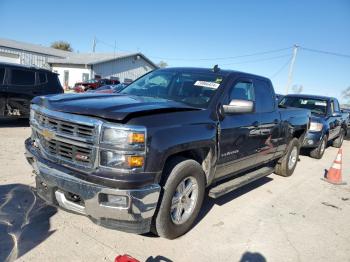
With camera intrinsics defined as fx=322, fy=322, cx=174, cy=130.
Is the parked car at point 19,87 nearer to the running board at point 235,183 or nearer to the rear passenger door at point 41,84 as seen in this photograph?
the rear passenger door at point 41,84

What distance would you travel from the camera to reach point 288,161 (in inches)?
275

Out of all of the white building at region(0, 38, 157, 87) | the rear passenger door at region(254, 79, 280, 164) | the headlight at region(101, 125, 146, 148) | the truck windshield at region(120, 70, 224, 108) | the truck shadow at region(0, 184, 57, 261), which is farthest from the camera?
the white building at region(0, 38, 157, 87)

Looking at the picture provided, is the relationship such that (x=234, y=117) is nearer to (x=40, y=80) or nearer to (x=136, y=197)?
(x=136, y=197)

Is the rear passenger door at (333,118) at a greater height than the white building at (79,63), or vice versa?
the white building at (79,63)

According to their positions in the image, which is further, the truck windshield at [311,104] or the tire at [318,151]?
the truck windshield at [311,104]

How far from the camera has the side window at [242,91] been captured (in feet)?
14.9

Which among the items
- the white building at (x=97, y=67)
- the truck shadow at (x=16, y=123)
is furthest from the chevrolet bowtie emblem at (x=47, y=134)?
the white building at (x=97, y=67)

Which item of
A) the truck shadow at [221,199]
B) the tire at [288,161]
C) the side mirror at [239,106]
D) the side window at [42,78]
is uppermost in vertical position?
the side mirror at [239,106]

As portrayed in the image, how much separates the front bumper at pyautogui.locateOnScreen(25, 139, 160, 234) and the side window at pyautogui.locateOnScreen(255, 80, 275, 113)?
2.79m

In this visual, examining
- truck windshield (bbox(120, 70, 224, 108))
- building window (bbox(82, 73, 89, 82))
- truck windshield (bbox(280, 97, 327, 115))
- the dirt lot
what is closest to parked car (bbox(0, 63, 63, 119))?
the dirt lot

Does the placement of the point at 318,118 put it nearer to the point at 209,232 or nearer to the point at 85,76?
the point at 209,232

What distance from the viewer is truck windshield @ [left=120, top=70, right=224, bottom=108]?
4.26 meters

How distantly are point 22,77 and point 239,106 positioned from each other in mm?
7685

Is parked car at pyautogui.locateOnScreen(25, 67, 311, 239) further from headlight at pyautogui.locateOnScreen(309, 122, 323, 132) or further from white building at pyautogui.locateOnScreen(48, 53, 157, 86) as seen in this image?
white building at pyautogui.locateOnScreen(48, 53, 157, 86)
